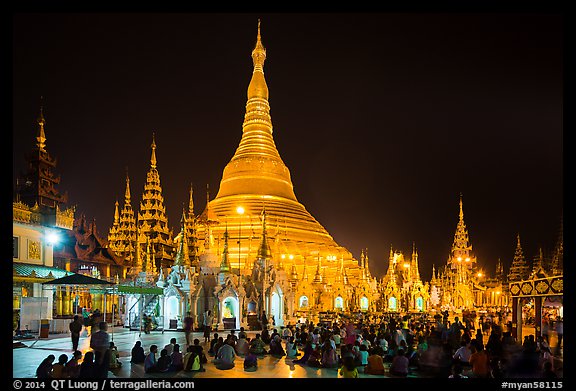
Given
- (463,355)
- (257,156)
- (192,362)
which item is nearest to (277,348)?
(192,362)

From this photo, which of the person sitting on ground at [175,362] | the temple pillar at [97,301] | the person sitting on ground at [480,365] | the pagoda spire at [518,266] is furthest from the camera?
the pagoda spire at [518,266]

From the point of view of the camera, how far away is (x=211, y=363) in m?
12.6

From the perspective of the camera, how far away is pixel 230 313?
23250 millimetres

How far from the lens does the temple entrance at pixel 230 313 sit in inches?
896

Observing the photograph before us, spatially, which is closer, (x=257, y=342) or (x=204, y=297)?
(x=257, y=342)

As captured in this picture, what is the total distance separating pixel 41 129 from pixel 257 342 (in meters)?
19.4

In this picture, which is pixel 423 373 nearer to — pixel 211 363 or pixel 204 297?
pixel 211 363

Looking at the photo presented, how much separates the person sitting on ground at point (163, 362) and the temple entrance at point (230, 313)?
39.1 feet

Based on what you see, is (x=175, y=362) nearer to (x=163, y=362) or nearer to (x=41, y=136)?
(x=163, y=362)

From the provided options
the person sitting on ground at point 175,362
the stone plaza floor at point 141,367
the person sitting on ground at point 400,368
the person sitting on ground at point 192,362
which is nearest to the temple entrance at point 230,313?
the stone plaza floor at point 141,367

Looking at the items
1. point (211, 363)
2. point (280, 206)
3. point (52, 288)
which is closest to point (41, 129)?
point (52, 288)

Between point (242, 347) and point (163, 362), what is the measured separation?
356 centimetres

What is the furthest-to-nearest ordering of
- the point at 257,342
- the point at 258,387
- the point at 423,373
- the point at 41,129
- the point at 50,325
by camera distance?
the point at 41,129 → the point at 50,325 → the point at 257,342 → the point at 423,373 → the point at 258,387

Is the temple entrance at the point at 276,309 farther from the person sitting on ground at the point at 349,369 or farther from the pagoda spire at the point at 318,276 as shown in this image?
the person sitting on ground at the point at 349,369
